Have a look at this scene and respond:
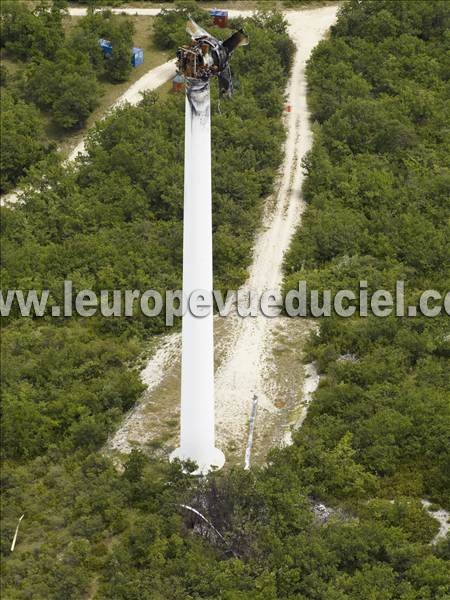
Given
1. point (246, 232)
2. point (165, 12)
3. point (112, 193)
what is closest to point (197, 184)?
point (246, 232)

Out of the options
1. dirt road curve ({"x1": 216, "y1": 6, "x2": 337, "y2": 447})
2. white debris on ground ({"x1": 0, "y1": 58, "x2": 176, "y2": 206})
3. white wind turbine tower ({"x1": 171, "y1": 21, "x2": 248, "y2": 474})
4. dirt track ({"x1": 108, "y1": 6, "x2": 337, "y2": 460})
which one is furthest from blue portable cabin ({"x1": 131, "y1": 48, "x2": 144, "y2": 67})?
white wind turbine tower ({"x1": 171, "y1": 21, "x2": 248, "y2": 474})

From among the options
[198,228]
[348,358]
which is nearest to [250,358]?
[348,358]

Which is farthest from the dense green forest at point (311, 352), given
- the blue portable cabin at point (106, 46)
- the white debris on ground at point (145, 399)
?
the blue portable cabin at point (106, 46)

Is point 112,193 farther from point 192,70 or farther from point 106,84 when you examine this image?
point 192,70

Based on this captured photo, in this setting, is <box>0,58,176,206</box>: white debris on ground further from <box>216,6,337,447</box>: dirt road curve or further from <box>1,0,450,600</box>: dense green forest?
<box>216,6,337,447</box>: dirt road curve

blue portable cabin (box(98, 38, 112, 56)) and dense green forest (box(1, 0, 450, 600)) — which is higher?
blue portable cabin (box(98, 38, 112, 56))

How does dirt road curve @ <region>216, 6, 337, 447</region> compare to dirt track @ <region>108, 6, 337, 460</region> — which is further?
dirt road curve @ <region>216, 6, 337, 447</region>

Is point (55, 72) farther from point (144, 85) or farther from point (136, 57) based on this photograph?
point (136, 57)
